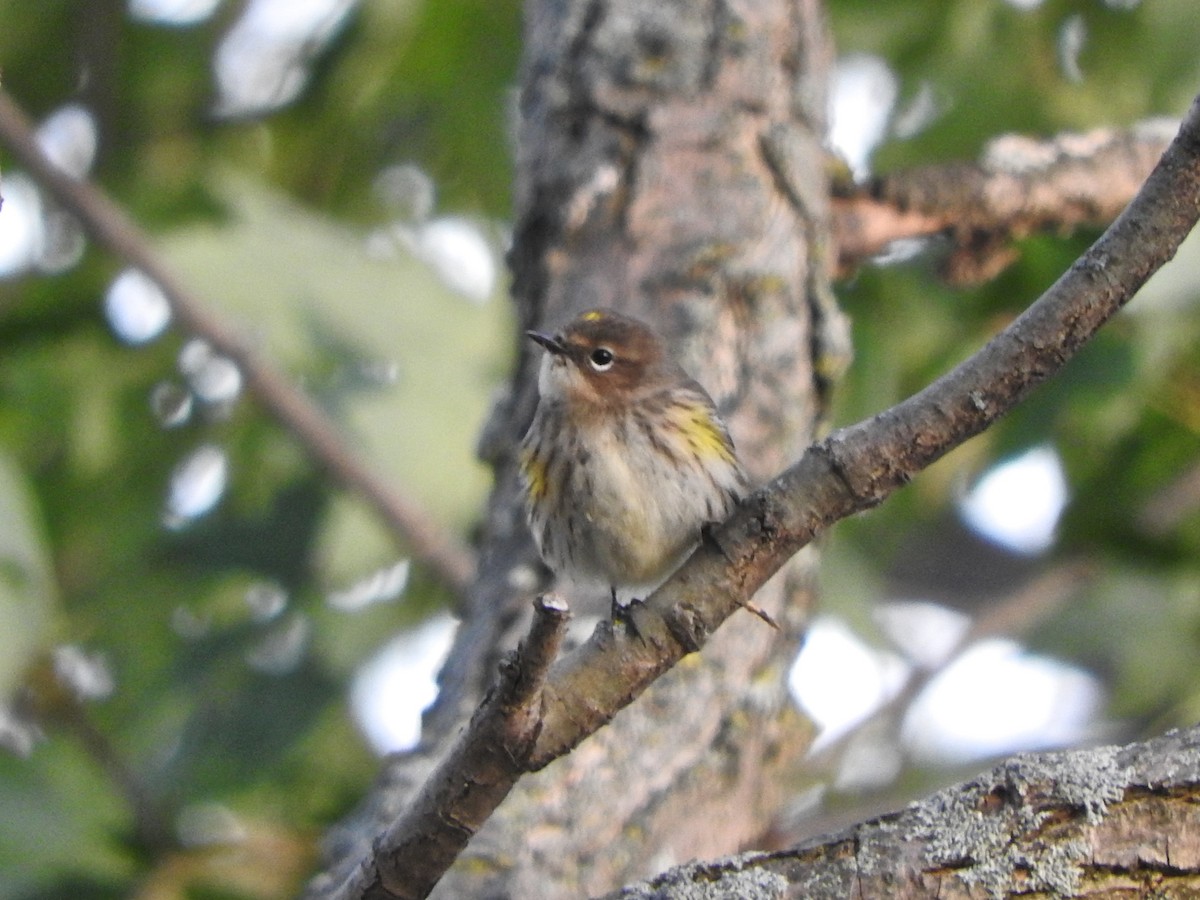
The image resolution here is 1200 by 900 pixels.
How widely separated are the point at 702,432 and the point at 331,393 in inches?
71.7

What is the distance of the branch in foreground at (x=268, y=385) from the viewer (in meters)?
5.41

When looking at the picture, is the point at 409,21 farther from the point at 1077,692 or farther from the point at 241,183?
the point at 1077,692

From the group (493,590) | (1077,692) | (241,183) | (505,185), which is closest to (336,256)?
(241,183)

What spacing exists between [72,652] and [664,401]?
3120 mm

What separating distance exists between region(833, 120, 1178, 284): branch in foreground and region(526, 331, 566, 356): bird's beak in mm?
1131

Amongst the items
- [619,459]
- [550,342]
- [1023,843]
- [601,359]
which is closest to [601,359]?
[601,359]

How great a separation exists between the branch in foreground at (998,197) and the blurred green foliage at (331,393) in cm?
46

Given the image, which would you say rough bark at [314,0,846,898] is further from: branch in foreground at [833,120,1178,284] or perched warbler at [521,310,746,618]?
branch in foreground at [833,120,1178,284]

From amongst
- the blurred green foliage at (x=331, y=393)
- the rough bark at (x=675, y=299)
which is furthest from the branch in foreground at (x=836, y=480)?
the blurred green foliage at (x=331, y=393)

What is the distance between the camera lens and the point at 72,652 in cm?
645

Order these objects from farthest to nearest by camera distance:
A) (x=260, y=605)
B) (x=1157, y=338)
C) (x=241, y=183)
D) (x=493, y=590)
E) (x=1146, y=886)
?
(x=260, y=605) < (x=241, y=183) < (x=1157, y=338) < (x=493, y=590) < (x=1146, y=886)

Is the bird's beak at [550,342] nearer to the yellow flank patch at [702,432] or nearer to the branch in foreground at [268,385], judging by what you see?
the yellow flank patch at [702,432]

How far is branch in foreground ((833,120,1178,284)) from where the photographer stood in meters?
5.20

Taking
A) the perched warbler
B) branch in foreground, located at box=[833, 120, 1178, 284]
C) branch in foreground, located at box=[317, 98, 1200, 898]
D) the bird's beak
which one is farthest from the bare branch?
branch in foreground, located at box=[833, 120, 1178, 284]
